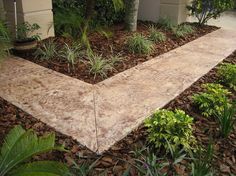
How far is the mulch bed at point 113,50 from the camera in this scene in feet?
12.9

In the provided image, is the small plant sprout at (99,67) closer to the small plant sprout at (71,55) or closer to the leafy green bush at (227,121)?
the small plant sprout at (71,55)

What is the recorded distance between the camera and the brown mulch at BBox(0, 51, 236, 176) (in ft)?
7.27

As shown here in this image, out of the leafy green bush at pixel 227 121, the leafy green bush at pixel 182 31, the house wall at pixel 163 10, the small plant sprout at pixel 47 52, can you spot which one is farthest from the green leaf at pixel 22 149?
the house wall at pixel 163 10

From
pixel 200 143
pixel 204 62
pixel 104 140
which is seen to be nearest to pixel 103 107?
pixel 104 140

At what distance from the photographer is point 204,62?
4586mm

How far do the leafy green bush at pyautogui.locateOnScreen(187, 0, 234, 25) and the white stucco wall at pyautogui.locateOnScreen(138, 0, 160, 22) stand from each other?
31.3 inches

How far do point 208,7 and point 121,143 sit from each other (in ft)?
18.2

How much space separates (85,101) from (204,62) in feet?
7.58

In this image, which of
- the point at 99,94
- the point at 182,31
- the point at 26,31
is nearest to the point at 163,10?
the point at 182,31

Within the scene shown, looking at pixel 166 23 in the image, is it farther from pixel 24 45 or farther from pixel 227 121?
pixel 227 121

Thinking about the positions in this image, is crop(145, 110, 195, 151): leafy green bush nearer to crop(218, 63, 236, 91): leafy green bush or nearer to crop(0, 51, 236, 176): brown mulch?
crop(0, 51, 236, 176): brown mulch

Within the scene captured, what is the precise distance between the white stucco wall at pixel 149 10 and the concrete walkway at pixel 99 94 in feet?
9.87

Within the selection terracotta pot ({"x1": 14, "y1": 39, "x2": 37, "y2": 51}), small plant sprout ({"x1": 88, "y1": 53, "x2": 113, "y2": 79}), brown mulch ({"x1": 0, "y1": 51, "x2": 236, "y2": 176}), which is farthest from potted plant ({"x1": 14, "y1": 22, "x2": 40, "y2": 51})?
brown mulch ({"x1": 0, "y1": 51, "x2": 236, "y2": 176})

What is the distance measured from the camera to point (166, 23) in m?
6.79
